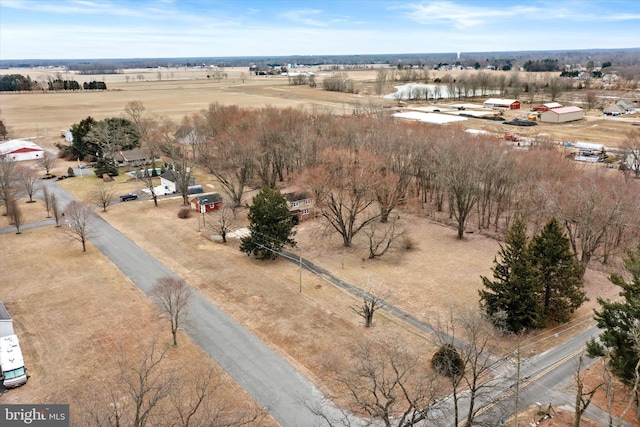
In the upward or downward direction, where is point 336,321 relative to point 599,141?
downward

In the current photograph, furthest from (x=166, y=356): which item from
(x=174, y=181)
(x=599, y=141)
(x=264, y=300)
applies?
(x=599, y=141)

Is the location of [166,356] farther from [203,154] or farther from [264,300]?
[203,154]

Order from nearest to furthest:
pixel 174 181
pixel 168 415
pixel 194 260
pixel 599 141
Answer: pixel 168 415
pixel 194 260
pixel 174 181
pixel 599 141

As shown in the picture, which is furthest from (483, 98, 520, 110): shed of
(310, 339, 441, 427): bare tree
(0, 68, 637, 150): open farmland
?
(310, 339, 441, 427): bare tree

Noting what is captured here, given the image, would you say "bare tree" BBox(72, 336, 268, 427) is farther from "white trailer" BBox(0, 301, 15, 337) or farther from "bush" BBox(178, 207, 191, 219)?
"bush" BBox(178, 207, 191, 219)

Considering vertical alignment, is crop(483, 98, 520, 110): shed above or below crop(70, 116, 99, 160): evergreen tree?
above
